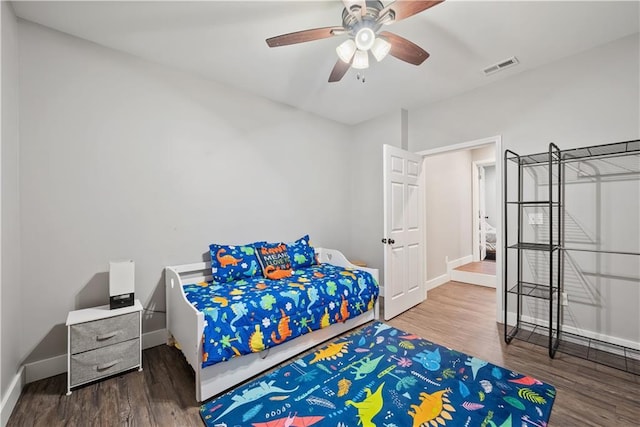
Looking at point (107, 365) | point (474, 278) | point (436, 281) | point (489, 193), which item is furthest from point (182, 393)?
point (489, 193)

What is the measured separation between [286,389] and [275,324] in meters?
0.43

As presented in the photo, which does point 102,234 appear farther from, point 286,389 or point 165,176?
point 286,389

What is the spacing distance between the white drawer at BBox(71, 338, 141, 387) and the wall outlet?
147 inches

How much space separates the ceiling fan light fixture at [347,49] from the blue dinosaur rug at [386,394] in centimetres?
232

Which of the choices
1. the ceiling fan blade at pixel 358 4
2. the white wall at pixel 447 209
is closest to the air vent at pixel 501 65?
the white wall at pixel 447 209

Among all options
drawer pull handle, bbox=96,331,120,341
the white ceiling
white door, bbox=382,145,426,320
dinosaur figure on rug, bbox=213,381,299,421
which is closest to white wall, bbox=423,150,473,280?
white door, bbox=382,145,426,320

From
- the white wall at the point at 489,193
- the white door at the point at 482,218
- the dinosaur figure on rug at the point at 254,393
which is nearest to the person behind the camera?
the dinosaur figure on rug at the point at 254,393

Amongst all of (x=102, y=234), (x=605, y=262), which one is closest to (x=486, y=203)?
(x=605, y=262)

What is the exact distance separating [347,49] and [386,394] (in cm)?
236

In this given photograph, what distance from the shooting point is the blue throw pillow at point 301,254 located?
10.5 ft

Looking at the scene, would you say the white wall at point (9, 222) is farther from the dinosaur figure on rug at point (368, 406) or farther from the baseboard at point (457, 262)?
the baseboard at point (457, 262)

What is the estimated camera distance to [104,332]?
6.43ft

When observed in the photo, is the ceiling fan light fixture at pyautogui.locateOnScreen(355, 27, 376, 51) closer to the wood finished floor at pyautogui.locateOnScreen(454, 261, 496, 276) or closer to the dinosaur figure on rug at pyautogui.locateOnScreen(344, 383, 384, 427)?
the dinosaur figure on rug at pyautogui.locateOnScreen(344, 383, 384, 427)

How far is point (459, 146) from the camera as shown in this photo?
10.7ft
